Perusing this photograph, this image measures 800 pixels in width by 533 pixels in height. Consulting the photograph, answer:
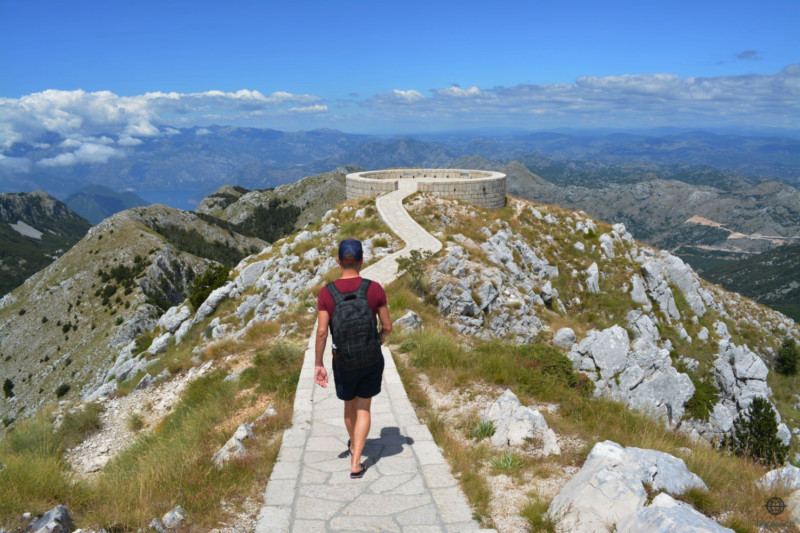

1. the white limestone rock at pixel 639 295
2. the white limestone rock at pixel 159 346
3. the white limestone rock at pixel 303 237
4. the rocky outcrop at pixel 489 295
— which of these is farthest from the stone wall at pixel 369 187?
the white limestone rock at pixel 159 346

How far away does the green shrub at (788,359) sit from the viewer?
25.9 metres

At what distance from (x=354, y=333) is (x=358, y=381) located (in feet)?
2.22

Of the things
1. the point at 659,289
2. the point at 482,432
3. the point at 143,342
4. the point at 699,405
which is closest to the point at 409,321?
the point at 482,432

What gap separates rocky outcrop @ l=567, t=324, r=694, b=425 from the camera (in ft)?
43.1

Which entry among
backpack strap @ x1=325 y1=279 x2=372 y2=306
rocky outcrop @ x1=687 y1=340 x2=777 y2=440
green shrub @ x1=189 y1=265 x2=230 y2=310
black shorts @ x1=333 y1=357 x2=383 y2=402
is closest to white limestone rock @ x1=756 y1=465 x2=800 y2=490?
black shorts @ x1=333 y1=357 x2=383 y2=402

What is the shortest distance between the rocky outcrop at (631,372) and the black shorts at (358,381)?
9.33 meters

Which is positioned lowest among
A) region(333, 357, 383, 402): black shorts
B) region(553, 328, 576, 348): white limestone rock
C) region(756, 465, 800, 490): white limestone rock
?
region(553, 328, 576, 348): white limestone rock

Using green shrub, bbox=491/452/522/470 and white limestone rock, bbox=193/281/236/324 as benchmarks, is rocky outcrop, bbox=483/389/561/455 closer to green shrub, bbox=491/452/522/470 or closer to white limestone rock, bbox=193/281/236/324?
green shrub, bbox=491/452/522/470

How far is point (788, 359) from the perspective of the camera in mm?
26281

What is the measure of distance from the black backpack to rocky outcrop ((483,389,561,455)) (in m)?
2.57

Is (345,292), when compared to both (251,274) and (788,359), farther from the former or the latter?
(788,359)

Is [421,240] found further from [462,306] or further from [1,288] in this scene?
[1,288]

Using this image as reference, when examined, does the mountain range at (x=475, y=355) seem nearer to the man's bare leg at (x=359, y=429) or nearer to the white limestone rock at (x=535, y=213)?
the white limestone rock at (x=535, y=213)

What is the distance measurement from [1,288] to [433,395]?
670 feet
